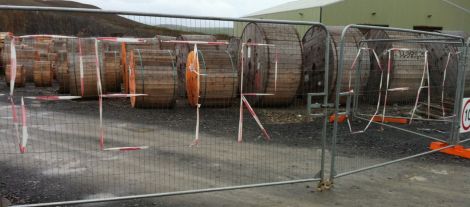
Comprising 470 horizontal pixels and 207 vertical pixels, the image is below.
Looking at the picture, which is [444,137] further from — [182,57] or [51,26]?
[182,57]

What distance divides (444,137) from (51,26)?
8.27 meters

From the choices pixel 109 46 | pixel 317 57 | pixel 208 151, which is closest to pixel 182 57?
pixel 109 46

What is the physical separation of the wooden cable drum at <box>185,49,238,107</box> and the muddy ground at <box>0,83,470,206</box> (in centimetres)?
105

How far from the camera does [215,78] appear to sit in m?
11.5

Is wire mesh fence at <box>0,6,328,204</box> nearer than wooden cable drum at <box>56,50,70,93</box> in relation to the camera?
Yes

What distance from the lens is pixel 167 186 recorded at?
5.50m

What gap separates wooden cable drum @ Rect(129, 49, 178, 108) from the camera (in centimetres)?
1124

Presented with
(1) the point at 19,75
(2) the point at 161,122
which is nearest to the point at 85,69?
(2) the point at 161,122

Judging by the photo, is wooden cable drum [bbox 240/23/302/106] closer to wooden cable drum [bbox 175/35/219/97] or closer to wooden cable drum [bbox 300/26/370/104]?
wooden cable drum [bbox 300/26/370/104]

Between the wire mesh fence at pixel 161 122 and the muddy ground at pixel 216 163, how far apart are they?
34 mm

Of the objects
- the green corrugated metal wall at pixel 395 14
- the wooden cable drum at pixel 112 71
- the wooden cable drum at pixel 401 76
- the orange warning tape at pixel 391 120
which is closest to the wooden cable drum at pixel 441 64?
the wooden cable drum at pixel 401 76

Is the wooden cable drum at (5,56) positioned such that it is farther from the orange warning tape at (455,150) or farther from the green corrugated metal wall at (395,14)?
the orange warning tape at (455,150)

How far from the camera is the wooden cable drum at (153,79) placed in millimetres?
11242

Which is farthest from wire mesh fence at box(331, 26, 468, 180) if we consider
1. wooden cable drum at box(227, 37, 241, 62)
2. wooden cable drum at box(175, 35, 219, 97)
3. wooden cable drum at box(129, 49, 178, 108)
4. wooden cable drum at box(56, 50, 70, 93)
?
wooden cable drum at box(56, 50, 70, 93)
